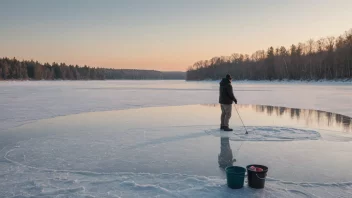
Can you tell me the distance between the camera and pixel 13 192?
3859mm

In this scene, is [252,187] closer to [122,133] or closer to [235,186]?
[235,186]

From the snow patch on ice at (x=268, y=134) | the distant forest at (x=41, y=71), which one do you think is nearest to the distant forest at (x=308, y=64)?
the snow patch on ice at (x=268, y=134)

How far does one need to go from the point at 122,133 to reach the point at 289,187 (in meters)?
5.13

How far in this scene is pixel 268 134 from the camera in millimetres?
7719

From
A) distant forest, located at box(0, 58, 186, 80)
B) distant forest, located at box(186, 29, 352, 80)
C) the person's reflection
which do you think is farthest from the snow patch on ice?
distant forest, located at box(0, 58, 186, 80)

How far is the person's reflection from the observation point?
518 cm

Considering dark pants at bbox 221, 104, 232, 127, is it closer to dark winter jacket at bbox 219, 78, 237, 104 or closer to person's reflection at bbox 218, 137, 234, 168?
dark winter jacket at bbox 219, 78, 237, 104

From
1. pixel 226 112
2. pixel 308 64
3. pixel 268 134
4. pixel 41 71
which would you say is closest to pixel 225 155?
pixel 268 134

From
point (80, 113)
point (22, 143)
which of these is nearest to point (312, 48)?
point (80, 113)

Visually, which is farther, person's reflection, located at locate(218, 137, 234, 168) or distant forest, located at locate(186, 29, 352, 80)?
distant forest, located at locate(186, 29, 352, 80)

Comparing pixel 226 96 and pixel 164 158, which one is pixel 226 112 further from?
pixel 164 158

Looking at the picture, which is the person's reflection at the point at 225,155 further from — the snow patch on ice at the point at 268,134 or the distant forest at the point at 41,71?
the distant forest at the point at 41,71

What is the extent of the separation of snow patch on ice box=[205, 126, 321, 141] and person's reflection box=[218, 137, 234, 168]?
48cm

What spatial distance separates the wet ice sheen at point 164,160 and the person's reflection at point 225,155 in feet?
0.27
